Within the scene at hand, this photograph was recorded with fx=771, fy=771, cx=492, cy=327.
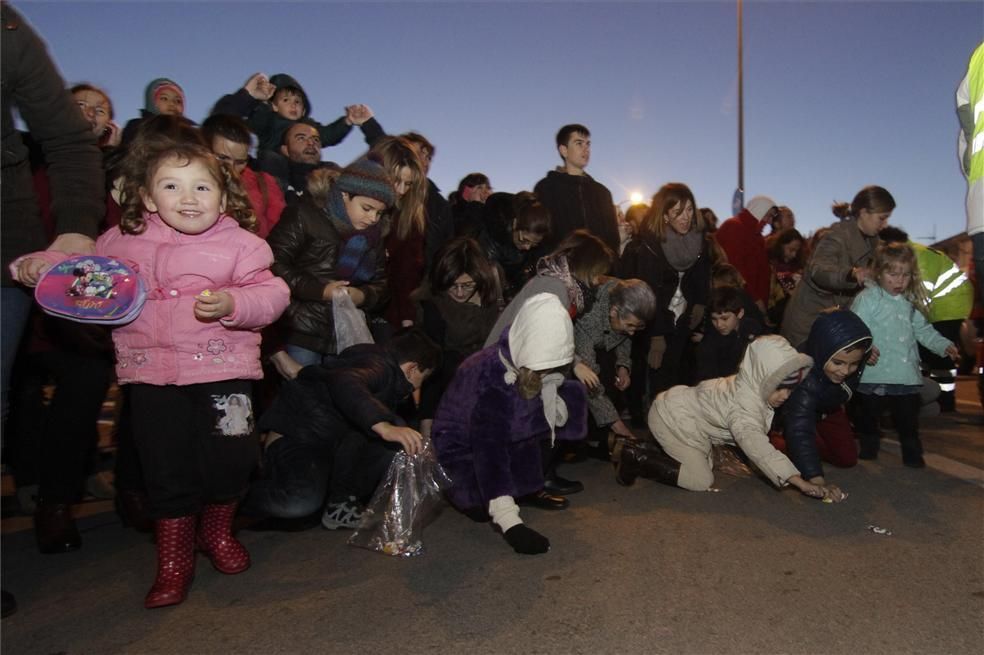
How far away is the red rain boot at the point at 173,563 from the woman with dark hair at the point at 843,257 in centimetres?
465

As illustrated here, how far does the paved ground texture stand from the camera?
8.00 ft

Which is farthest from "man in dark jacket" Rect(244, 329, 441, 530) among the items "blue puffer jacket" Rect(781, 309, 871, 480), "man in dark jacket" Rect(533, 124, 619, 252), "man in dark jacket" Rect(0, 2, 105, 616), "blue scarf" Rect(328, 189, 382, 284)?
"man in dark jacket" Rect(533, 124, 619, 252)

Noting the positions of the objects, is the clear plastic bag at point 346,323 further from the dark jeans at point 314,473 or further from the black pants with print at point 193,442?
the black pants with print at point 193,442

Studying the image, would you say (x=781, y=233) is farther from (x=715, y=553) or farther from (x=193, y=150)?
(x=193, y=150)

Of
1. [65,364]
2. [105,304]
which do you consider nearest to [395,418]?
[105,304]

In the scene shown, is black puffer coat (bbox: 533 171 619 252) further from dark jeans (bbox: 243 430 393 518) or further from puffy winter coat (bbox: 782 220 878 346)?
dark jeans (bbox: 243 430 393 518)

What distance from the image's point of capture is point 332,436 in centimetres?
390

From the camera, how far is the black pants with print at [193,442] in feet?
9.41

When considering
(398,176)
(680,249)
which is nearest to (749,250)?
(680,249)

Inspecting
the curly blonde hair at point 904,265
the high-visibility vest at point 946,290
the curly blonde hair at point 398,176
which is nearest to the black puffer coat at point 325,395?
the curly blonde hair at point 398,176

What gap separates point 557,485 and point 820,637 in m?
2.20

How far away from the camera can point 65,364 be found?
12.0 feet

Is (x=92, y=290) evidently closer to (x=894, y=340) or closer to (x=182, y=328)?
(x=182, y=328)

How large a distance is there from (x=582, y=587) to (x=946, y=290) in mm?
5092
